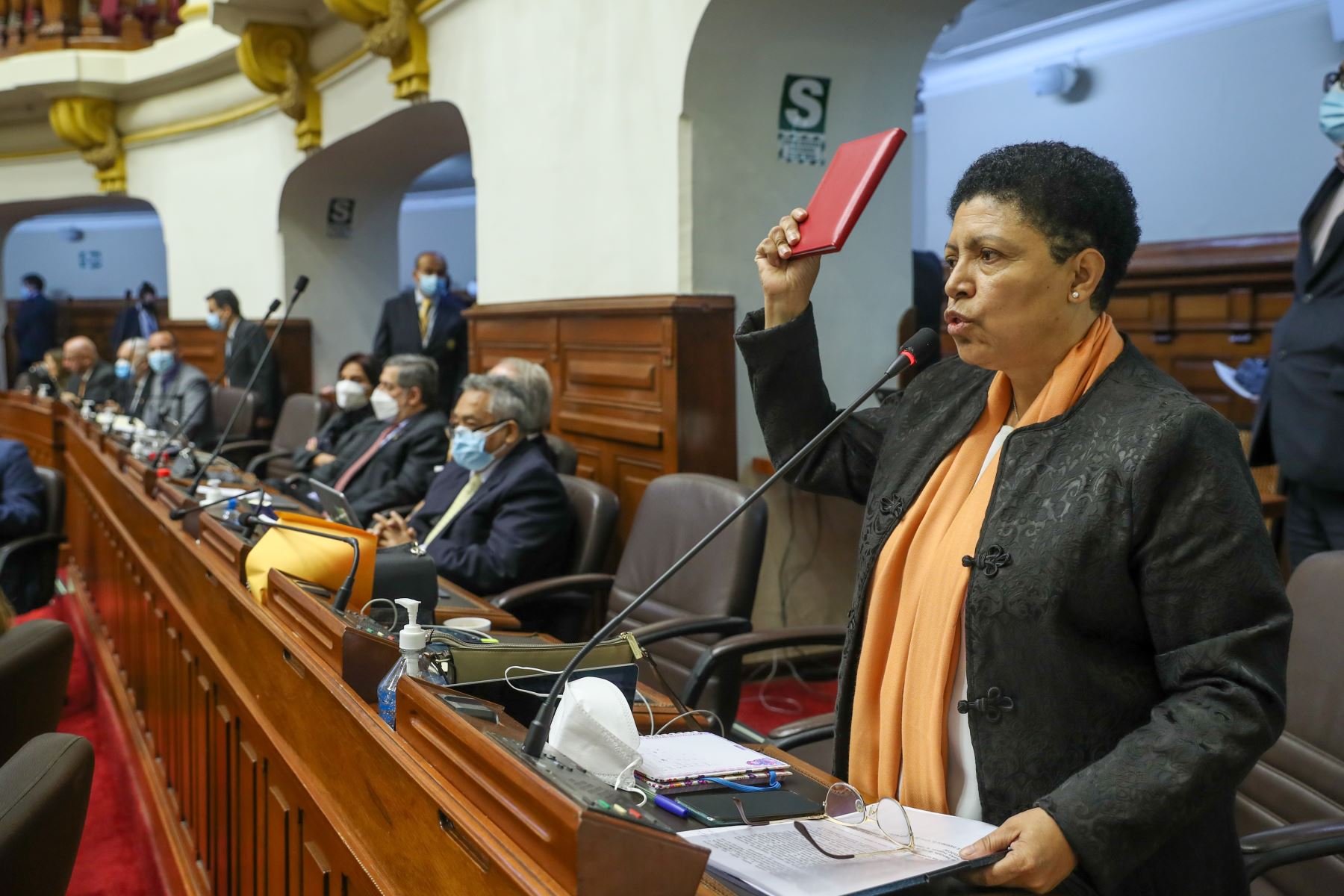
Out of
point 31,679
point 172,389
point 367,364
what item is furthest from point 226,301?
point 31,679

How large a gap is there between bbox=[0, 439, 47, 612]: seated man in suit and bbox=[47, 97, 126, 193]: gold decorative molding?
5538 mm

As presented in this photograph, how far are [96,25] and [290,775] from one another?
28.0ft

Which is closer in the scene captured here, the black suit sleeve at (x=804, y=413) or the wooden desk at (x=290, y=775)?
the wooden desk at (x=290, y=775)

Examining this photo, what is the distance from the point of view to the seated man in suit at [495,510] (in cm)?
296

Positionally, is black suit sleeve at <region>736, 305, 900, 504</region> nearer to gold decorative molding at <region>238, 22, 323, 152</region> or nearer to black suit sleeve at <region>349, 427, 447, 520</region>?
black suit sleeve at <region>349, 427, 447, 520</region>

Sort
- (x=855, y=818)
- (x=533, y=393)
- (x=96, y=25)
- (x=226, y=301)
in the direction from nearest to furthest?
(x=855, y=818), (x=533, y=393), (x=226, y=301), (x=96, y=25)

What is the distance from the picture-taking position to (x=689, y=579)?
2.65m

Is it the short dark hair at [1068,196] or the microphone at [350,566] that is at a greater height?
the short dark hair at [1068,196]

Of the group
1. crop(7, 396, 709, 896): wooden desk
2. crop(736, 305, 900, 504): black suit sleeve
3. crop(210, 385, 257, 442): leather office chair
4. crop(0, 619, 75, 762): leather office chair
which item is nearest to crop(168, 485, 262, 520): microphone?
crop(7, 396, 709, 896): wooden desk

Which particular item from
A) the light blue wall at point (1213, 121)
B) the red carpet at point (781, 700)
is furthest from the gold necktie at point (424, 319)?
the light blue wall at point (1213, 121)

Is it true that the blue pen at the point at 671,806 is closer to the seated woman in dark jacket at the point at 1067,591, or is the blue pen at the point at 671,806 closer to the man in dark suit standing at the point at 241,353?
the seated woman in dark jacket at the point at 1067,591

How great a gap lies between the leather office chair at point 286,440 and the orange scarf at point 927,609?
4521mm

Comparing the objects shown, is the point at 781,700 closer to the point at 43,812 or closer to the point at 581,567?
the point at 581,567

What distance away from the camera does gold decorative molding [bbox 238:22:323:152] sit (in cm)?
635
